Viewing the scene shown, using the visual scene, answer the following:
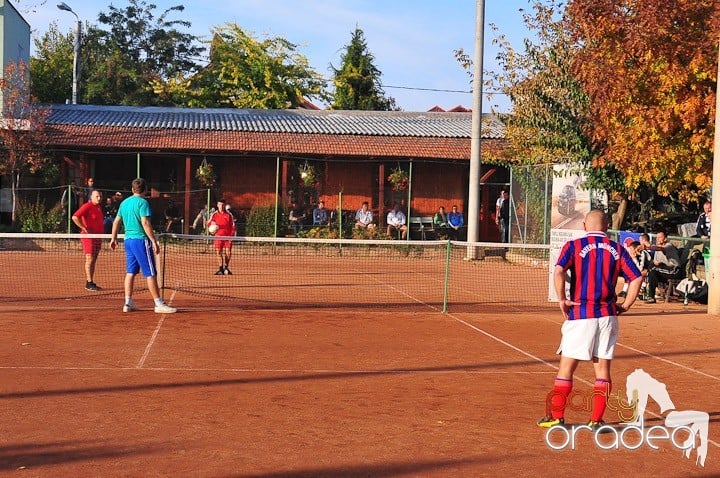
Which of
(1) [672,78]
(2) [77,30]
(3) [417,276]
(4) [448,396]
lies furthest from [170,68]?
(4) [448,396]

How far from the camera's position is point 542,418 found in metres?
7.57

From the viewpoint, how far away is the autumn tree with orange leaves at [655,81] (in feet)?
59.2

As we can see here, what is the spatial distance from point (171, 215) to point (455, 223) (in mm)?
9114

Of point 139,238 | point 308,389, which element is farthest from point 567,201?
point 308,389

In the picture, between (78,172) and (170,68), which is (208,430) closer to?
(78,172)

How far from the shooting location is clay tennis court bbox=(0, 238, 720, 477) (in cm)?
626

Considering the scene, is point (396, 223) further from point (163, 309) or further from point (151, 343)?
point (151, 343)

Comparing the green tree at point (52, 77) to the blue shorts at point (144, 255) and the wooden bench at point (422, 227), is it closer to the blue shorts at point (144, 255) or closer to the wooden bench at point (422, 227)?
the wooden bench at point (422, 227)

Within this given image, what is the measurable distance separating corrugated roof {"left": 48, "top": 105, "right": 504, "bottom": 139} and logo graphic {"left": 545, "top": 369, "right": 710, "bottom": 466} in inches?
954

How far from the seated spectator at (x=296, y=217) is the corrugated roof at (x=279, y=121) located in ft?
14.2

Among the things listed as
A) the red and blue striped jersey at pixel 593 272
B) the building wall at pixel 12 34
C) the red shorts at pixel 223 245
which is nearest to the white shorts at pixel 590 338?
the red and blue striped jersey at pixel 593 272

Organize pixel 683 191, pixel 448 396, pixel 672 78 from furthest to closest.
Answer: pixel 683 191, pixel 672 78, pixel 448 396

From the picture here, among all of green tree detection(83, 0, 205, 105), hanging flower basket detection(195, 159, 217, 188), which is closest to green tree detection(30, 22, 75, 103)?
green tree detection(83, 0, 205, 105)

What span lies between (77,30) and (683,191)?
3252 cm
